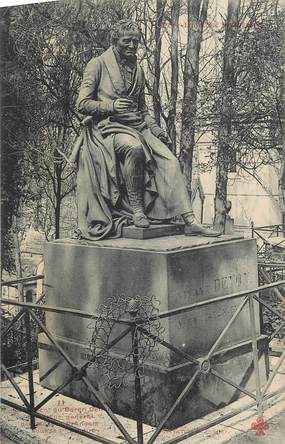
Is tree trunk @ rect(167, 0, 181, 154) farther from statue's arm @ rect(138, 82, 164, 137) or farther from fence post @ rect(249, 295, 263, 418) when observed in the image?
fence post @ rect(249, 295, 263, 418)

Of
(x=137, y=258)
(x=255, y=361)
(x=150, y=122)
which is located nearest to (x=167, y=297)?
(x=137, y=258)

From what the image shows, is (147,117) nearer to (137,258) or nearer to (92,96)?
(92,96)

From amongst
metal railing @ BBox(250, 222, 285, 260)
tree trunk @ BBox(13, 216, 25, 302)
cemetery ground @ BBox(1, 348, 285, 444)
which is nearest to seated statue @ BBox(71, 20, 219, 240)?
metal railing @ BBox(250, 222, 285, 260)

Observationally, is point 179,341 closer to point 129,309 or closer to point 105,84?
point 129,309

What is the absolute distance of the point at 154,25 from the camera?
4855 millimetres

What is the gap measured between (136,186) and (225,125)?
2.55 ft

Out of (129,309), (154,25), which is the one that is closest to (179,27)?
(154,25)

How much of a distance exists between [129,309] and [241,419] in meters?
1.36

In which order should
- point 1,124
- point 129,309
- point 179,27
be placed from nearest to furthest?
1. point 129,309
2. point 179,27
3. point 1,124

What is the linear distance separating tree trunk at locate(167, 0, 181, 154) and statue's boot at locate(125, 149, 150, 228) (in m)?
0.42

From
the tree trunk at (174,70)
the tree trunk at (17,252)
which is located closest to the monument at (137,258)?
the tree trunk at (174,70)

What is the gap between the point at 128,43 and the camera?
482 cm

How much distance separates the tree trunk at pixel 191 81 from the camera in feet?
15.1

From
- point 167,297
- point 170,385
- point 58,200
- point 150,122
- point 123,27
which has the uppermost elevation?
point 123,27
